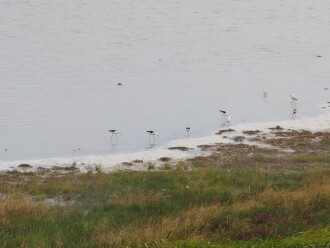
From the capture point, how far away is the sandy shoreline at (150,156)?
2153 cm

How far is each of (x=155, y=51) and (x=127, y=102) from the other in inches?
558

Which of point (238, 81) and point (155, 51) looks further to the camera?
point (155, 51)

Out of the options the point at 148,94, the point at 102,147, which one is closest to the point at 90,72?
the point at 148,94

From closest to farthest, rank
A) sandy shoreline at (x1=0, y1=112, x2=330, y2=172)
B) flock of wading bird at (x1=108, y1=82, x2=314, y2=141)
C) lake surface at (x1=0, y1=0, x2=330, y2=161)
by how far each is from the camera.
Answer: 1. sandy shoreline at (x1=0, y1=112, x2=330, y2=172)
2. flock of wading bird at (x1=108, y1=82, x2=314, y2=141)
3. lake surface at (x1=0, y1=0, x2=330, y2=161)

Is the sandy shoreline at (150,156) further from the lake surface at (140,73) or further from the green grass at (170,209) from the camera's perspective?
the green grass at (170,209)

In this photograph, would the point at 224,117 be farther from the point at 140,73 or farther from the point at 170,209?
the point at 170,209

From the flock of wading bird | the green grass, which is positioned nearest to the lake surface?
the flock of wading bird

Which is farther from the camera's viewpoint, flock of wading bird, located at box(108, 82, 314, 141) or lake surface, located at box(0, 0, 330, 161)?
lake surface, located at box(0, 0, 330, 161)

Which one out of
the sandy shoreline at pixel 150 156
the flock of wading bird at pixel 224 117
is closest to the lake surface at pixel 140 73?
the flock of wading bird at pixel 224 117

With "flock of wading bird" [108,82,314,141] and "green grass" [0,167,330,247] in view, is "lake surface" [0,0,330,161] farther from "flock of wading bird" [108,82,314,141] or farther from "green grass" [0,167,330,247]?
"green grass" [0,167,330,247]

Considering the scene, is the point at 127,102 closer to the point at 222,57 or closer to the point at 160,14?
the point at 222,57

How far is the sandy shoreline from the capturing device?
848 inches

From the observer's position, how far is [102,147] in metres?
24.3

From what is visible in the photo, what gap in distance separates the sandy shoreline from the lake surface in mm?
720
